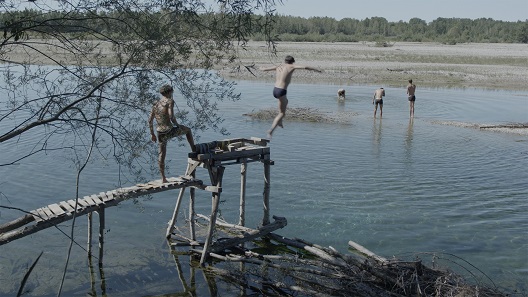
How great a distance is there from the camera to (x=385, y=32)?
10481 centimetres

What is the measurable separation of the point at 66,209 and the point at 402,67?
44433 millimetres

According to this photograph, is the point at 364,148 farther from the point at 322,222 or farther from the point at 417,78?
the point at 417,78

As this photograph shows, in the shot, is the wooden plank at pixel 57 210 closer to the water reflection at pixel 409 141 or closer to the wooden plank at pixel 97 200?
the wooden plank at pixel 97 200

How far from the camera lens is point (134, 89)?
1069 cm

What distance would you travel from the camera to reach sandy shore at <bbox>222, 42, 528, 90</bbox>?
4575 cm

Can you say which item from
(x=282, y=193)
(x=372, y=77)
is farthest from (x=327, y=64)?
(x=282, y=193)

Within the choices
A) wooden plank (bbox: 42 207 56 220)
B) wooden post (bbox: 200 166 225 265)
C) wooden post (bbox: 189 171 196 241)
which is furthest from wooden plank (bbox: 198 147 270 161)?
wooden plank (bbox: 42 207 56 220)

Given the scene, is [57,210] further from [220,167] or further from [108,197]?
[220,167]

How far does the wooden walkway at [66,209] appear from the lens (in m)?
9.99

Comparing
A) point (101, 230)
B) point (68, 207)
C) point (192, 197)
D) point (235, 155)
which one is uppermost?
point (235, 155)

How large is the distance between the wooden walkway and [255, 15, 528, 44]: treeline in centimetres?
6427

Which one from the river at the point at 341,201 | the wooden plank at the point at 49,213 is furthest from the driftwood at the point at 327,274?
the wooden plank at the point at 49,213

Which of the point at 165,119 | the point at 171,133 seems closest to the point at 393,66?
the point at 171,133

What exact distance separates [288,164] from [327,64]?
32461 millimetres
